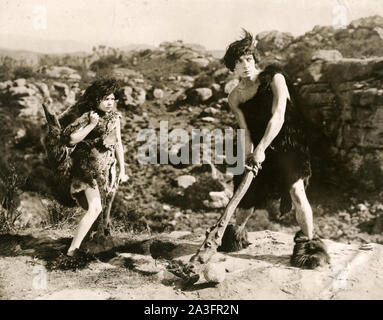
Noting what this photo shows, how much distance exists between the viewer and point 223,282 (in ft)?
14.0

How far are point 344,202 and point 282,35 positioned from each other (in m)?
2.95

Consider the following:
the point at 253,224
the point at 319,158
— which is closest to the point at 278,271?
the point at 253,224

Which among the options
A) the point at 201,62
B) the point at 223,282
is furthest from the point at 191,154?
the point at 223,282

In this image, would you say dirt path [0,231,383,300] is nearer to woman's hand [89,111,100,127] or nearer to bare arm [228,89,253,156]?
bare arm [228,89,253,156]

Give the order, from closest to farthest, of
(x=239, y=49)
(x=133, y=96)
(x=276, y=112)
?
(x=276, y=112), (x=239, y=49), (x=133, y=96)

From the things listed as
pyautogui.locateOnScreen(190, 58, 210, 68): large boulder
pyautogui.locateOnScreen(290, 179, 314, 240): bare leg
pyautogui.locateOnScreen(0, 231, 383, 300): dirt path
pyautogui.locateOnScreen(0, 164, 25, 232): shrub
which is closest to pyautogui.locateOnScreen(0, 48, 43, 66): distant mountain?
pyautogui.locateOnScreen(0, 164, 25, 232): shrub

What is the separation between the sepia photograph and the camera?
14.5 feet

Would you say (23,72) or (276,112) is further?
(23,72)

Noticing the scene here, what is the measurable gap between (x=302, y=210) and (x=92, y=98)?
2434 millimetres

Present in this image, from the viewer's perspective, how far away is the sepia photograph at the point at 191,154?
441cm

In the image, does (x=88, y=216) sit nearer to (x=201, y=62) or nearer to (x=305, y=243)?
(x=305, y=243)

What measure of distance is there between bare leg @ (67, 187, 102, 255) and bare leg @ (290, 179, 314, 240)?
1.99 metres

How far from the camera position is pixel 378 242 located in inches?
208
